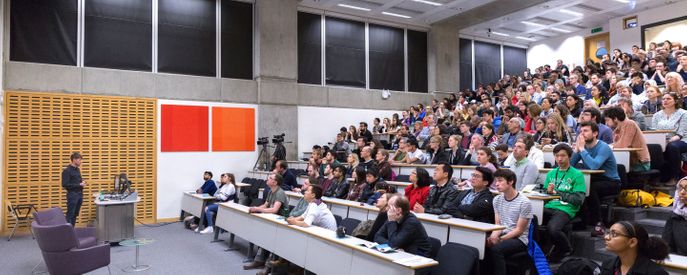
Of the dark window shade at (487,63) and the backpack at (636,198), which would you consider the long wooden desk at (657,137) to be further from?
the dark window shade at (487,63)

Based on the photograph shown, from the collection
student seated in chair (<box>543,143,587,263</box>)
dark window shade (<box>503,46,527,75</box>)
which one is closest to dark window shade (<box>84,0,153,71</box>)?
student seated in chair (<box>543,143,587,263</box>)

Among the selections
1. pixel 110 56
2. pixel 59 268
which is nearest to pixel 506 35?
pixel 110 56

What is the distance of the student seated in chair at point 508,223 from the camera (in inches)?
142

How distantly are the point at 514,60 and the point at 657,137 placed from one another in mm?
10336

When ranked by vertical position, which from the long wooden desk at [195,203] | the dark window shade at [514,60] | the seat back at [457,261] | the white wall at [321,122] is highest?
the dark window shade at [514,60]

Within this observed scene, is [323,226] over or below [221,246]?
over

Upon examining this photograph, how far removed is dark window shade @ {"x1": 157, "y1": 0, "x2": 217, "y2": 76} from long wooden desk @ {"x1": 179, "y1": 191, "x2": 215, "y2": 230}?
272 cm

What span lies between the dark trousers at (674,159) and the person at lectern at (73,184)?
322 inches

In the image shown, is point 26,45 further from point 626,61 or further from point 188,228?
point 626,61

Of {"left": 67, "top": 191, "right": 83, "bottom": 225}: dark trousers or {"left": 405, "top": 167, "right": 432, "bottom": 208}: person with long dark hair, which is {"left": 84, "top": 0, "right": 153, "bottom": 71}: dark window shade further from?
{"left": 405, "top": 167, "right": 432, "bottom": 208}: person with long dark hair

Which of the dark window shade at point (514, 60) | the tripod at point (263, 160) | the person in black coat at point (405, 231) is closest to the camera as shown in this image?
the person in black coat at point (405, 231)

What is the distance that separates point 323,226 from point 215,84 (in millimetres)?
6107

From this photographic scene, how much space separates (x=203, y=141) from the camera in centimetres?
970

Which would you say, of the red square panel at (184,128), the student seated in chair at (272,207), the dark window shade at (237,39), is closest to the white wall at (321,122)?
the dark window shade at (237,39)
